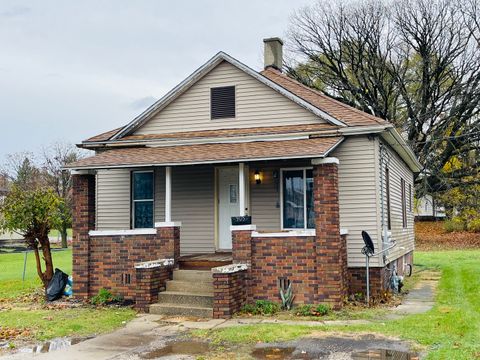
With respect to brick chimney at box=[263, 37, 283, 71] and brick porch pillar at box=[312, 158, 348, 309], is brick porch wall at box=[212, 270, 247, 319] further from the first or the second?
brick chimney at box=[263, 37, 283, 71]

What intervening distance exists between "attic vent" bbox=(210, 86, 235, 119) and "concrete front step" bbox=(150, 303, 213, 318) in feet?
16.4

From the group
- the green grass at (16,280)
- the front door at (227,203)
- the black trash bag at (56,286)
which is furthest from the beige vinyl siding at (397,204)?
the green grass at (16,280)

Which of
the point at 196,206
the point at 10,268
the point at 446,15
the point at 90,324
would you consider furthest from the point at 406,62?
the point at 90,324

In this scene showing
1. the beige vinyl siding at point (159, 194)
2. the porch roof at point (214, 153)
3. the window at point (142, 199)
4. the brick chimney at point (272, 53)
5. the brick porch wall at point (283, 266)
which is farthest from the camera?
the brick chimney at point (272, 53)

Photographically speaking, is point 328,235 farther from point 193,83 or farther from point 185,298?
point 193,83

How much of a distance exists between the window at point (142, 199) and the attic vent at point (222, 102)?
2.27m

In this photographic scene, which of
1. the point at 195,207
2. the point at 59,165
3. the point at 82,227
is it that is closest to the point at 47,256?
the point at 82,227

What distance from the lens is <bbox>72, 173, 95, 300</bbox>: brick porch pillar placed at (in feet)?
37.9

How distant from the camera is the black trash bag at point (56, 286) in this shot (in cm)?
1170

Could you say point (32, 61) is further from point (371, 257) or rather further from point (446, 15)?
point (446, 15)

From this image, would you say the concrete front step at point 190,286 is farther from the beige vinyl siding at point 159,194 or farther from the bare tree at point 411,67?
the bare tree at point 411,67

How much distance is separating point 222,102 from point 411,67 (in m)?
21.2

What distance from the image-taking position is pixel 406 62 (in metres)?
29.5

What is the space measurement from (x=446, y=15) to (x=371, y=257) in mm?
21114
